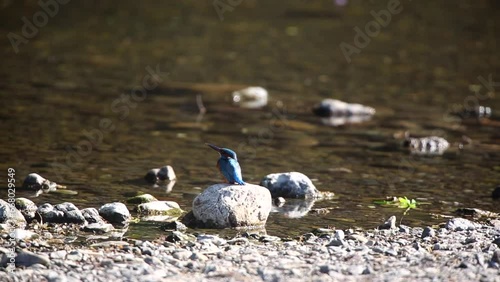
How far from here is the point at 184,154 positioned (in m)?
13.2

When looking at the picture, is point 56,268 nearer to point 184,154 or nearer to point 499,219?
point 499,219

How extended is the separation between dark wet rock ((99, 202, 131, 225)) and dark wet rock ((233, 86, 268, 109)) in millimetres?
7666

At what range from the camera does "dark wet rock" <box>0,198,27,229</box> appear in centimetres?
888

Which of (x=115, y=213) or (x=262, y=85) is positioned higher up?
(x=262, y=85)

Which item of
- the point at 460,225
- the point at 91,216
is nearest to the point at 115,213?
the point at 91,216

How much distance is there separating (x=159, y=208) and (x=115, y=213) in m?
0.63

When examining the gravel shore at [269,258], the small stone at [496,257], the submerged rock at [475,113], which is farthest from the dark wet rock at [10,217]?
the submerged rock at [475,113]

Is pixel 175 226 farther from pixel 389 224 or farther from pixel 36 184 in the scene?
pixel 36 184

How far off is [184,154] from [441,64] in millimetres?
9617

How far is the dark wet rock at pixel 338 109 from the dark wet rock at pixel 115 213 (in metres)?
7.43

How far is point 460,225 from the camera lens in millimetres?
9320

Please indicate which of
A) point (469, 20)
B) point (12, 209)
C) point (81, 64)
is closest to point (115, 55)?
point (81, 64)

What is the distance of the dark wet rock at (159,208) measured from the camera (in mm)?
9836

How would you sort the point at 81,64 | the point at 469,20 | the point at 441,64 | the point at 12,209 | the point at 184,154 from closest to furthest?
the point at 12,209 < the point at 184,154 < the point at 81,64 < the point at 441,64 < the point at 469,20
